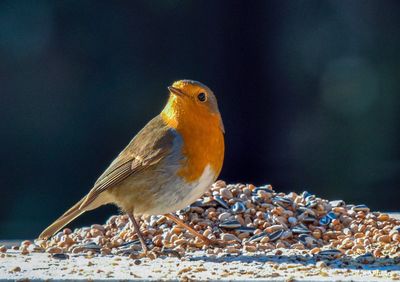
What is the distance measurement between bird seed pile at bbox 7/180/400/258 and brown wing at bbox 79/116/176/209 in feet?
0.98

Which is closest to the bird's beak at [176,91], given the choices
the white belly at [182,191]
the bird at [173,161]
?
the bird at [173,161]

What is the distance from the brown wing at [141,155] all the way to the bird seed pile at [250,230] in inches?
11.8

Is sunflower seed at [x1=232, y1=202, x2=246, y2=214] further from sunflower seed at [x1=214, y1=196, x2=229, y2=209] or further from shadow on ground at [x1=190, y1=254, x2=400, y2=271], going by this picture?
shadow on ground at [x1=190, y1=254, x2=400, y2=271]

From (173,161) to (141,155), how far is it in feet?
0.65

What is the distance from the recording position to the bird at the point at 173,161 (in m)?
4.10

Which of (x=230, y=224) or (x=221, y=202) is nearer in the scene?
(x=230, y=224)

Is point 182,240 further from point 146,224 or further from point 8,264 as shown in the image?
point 8,264

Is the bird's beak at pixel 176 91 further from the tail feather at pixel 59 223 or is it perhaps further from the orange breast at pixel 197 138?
the tail feather at pixel 59 223

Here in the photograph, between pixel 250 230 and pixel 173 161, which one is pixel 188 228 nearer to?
pixel 250 230

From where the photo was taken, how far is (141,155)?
424 centimetres

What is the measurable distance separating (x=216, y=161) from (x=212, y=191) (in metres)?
0.79

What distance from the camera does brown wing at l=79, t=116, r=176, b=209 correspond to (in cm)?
417

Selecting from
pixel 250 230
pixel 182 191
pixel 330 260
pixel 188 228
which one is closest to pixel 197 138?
pixel 182 191

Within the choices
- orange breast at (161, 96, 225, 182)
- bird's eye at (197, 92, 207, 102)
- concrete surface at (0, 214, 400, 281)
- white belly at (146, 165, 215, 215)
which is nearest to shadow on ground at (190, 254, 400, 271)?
concrete surface at (0, 214, 400, 281)
